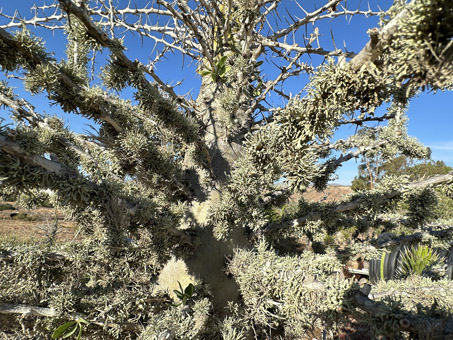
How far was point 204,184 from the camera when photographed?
2.59 m

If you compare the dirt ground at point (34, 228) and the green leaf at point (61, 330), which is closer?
the green leaf at point (61, 330)

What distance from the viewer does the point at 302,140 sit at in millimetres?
1178

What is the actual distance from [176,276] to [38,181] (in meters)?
1.64

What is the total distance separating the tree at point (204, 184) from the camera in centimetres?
103

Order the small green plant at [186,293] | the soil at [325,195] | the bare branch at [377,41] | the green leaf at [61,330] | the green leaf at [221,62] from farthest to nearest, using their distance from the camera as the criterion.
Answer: the soil at [325,195] < the green leaf at [221,62] < the small green plant at [186,293] < the green leaf at [61,330] < the bare branch at [377,41]

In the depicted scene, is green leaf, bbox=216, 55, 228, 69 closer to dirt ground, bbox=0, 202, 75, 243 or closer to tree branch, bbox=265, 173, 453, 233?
tree branch, bbox=265, 173, 453, 233

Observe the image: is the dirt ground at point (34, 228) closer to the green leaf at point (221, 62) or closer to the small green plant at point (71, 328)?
the small green plant at point (71, 328)

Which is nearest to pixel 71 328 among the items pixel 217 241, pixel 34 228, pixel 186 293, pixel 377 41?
pixel 186 293

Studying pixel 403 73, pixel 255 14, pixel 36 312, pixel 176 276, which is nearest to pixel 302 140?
pixel 403 73

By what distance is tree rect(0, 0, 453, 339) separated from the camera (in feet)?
3.38

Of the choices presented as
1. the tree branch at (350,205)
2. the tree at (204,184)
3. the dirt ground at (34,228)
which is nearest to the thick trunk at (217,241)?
the tree at (204,184)

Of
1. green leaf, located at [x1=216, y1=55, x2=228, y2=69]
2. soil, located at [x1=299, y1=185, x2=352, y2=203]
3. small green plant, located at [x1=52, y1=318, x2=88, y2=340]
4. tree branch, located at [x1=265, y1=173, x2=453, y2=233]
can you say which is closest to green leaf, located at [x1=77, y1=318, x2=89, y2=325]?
small green plant, located at [x1=52, y1=318, x2=88, y2=340]

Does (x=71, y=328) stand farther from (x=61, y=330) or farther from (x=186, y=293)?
(x=186, y=293)

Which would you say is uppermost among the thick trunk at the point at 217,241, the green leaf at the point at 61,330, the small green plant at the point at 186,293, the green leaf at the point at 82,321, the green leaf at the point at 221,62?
the green leaf at the point at 221,62
